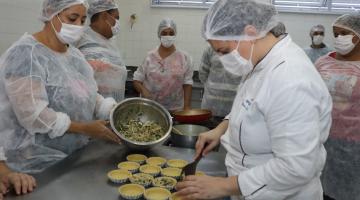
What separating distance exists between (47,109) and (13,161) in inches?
12.1

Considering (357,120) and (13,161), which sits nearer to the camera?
(13,161)

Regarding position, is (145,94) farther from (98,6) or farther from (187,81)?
(98,6)

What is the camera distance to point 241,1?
1.10 metres

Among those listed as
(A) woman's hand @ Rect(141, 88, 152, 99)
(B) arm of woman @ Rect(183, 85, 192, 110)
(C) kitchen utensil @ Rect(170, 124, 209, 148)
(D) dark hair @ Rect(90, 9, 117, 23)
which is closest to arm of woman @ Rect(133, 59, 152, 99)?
(A) woman's hand @ Rect(141, 88, 152, 99)

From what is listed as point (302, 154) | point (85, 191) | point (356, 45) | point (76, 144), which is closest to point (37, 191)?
point (85, 191)

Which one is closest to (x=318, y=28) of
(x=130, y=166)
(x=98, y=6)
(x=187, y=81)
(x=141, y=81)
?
(x=187, y=81)

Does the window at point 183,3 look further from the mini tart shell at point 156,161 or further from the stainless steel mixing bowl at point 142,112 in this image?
the mini tart shell at point 156,161

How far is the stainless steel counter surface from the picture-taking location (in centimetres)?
127

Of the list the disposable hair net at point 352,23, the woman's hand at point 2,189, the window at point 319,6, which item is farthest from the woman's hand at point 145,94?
the window at point 319,6

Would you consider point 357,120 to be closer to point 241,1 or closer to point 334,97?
point 334,97

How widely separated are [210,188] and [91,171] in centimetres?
Answer: 65

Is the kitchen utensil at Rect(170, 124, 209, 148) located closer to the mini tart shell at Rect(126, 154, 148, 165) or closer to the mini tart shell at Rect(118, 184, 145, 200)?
the mini tart shell at Rect(126, 154, 148, 165)

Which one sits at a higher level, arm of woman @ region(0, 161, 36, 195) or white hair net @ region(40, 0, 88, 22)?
white hair net @ region(40, 0, 88, 22)

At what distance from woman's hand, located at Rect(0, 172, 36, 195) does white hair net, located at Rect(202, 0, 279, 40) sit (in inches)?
35.6
